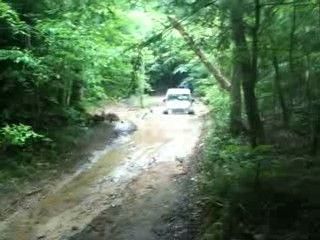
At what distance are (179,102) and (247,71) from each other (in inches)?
932

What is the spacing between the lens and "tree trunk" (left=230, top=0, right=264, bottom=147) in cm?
938

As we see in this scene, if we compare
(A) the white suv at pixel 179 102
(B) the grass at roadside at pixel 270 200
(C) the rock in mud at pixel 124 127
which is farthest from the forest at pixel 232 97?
(A) the white suv at pixel 179 102

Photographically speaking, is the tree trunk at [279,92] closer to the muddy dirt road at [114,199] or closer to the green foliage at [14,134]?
the muddy dirt road at [114,199]

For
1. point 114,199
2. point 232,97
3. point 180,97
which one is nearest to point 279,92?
point 232,97

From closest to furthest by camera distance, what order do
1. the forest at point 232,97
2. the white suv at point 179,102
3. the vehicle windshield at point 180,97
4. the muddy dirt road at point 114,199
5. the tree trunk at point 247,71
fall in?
1. the forest at point 232,97
2. the tree trunk at point 247,71
3. the muddy dirt road at point 114,199
4. the white suv at point 179,102
5. the vehicle windshield at point 180,97

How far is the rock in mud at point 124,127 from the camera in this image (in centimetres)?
2394

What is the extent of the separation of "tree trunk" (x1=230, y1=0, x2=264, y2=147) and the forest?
2cm

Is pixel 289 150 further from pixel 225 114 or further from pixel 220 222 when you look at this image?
pixel 225 114

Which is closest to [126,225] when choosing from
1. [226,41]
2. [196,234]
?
[196,234]

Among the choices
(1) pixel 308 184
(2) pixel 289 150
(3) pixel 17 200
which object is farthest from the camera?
(3) pixel 17 200

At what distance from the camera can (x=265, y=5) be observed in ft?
30.5

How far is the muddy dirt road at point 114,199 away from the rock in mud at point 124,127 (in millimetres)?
2617

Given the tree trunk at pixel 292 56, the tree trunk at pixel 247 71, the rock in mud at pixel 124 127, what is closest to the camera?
the tree trunk at pixel 247 71

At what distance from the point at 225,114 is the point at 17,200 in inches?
353
